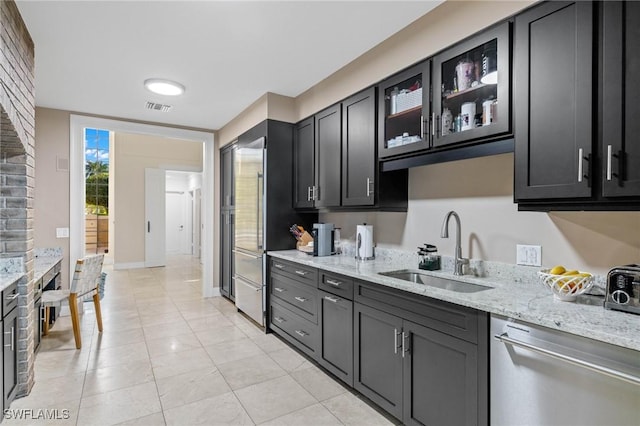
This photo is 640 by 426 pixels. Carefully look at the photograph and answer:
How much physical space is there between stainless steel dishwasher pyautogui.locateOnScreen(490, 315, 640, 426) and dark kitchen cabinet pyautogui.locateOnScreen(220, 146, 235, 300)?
397 centimetres

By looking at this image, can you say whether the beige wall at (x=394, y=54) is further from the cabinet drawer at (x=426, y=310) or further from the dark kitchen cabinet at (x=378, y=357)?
the dark kitchen cabinet at (x=378, y=357)

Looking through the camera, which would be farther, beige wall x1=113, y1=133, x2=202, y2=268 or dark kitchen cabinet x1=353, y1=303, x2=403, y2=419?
beige wall x1=113, y1=133, x2=202, y2=268

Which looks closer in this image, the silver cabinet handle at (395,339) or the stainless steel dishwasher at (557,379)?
the stainless steel dishwasher at (557,379)

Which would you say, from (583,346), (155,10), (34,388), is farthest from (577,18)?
(34,388)

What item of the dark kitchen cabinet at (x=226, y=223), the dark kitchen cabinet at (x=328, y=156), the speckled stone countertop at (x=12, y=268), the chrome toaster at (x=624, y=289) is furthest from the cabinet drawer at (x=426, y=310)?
the dark kitchen cabinet at (x=226, y=223)

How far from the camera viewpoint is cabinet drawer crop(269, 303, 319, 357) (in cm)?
292

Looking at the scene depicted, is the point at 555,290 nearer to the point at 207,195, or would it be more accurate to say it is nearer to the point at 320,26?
the point at 320,26

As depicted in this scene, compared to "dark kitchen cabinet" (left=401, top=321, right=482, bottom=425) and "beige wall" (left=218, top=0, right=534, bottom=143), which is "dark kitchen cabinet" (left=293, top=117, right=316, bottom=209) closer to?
"beige wall" (left=218, top=0, right=534, bottom=143)

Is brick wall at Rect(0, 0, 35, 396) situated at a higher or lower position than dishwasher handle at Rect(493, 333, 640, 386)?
higher

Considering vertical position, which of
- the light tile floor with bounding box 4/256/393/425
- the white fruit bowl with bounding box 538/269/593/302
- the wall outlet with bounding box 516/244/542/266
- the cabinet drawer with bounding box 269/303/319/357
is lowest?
the light tile floor with bounding box 4/256/393/425

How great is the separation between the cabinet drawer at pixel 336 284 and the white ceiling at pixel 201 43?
1853 mm

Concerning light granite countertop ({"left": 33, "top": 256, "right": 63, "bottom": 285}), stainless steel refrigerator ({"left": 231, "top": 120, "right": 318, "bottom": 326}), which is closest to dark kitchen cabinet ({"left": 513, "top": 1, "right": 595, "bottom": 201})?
stainless steel refrigerator ({"left": 231, "top": 120, "right": 318, "bottom": 326})

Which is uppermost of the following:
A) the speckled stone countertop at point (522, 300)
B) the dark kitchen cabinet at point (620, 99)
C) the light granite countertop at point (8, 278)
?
the dark kitchen cabinet at point (620, 99)

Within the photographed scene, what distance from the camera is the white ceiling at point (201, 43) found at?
2262 mm
